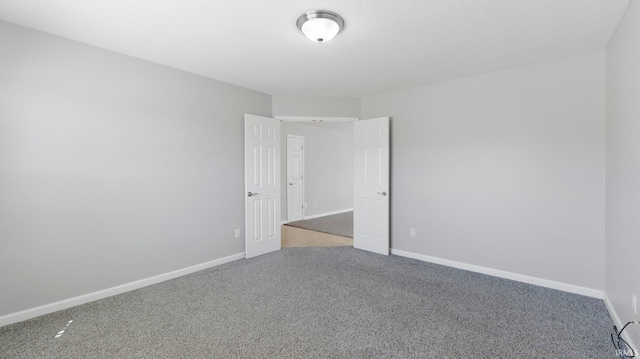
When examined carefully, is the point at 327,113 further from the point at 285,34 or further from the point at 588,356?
the point at 588,356

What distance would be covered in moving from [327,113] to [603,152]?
3.25 metres

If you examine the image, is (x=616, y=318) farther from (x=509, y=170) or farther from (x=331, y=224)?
(x=331, y=224)

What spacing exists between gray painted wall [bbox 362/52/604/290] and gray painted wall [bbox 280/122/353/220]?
10.2 ft

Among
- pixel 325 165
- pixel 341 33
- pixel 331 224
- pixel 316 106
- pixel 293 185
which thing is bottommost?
pixel 331 224

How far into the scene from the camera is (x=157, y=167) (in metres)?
3.19

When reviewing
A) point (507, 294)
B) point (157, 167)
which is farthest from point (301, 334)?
point (157, 167)

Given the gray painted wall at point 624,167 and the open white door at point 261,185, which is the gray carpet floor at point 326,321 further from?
the open white door at point 261,185

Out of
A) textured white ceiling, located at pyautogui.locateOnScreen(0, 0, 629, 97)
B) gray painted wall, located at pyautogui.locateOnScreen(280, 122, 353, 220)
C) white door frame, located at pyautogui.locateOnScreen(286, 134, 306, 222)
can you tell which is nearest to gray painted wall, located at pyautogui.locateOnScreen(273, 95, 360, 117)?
textured white ceiling, located at pyautogui.locateOnScreen(0, 0, 629, 97)

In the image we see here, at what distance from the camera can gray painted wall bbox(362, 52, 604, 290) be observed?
282cm

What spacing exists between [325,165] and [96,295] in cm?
567

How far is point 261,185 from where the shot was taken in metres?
4.23

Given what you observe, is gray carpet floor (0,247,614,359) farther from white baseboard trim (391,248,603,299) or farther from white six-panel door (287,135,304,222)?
white six-panel door (287,135,304,222)
